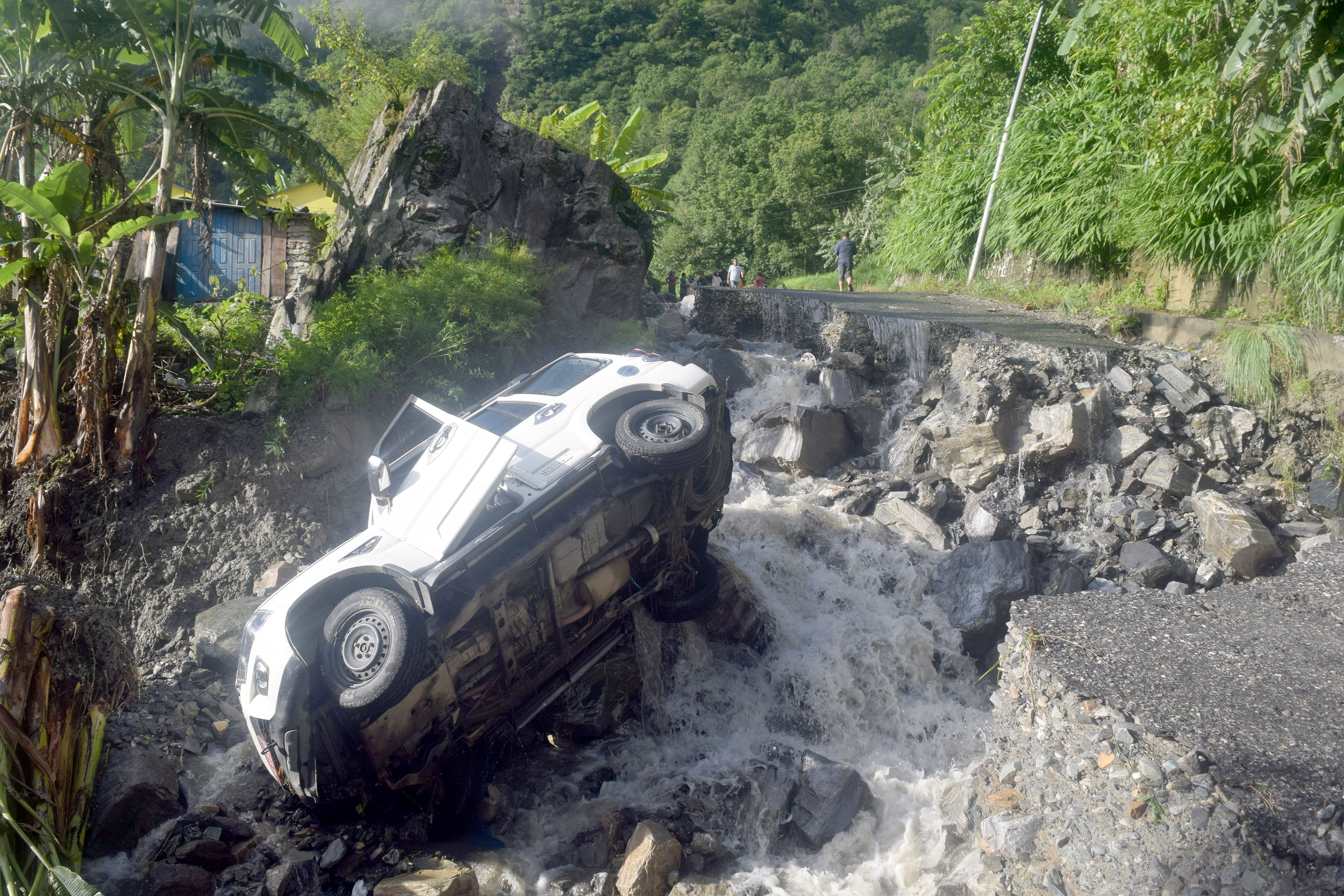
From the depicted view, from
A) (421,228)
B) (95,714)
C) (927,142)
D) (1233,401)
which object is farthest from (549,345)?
(927,142)

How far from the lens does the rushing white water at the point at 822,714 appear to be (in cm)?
508

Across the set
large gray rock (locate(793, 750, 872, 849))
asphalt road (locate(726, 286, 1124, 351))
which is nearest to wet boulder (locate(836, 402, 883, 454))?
asphalt road (locate(726, 286, 1124, 351))

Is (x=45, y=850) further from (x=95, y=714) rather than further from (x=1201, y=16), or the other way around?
(x=1201, y=16)

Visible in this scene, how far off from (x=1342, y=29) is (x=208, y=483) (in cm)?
1319

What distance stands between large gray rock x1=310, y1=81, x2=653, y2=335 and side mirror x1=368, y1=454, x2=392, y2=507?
5.22 meters

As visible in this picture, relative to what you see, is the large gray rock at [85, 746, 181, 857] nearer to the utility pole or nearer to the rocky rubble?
the rocky rubble

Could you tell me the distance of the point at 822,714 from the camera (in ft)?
21.8

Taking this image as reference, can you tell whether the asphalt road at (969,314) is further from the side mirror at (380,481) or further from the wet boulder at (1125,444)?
the side mirror at (380,481)

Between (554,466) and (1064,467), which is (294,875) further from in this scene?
(1064,467)

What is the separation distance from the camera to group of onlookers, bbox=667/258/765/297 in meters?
22.6

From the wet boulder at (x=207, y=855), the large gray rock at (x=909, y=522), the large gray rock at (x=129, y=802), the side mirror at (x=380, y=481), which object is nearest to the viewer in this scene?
the wet boulder at (x=207, y=855)

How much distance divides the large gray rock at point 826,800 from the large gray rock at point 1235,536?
14.5 ft

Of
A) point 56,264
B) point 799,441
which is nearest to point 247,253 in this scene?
point 56,264

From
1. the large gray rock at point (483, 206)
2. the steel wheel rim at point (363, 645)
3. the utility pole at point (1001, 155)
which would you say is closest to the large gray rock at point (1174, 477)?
the large gray rock at point (483, 206)
